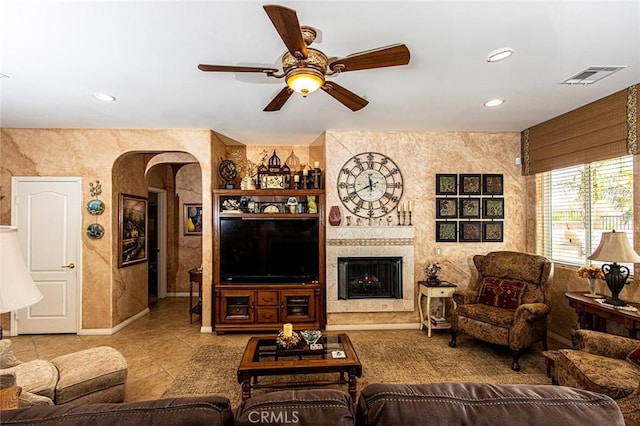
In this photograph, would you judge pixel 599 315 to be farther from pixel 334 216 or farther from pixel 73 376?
pixel 73 376

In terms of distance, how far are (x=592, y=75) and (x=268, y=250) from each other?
13.2 feet

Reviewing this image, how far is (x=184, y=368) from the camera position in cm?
345

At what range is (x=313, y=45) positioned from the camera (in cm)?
235

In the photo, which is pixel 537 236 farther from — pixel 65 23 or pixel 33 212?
pixel 33 212

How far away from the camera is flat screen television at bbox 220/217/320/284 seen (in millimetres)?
4633

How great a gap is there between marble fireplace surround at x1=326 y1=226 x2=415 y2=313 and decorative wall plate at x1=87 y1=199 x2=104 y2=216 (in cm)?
318

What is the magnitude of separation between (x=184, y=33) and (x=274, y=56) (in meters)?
0.65

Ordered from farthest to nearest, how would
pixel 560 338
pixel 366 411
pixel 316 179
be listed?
pixel 316 179 → pixel 560 338 → pixel 366 411

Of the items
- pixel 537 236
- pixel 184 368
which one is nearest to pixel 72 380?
pixel 184 368

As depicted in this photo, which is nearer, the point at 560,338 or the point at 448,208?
the point at 560,338

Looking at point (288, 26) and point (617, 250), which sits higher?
point (288, 26)

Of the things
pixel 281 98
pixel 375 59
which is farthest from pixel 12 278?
pixel 375 59

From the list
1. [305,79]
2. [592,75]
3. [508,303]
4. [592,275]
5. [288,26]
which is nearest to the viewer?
[288,26]

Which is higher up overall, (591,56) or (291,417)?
(591,56)
